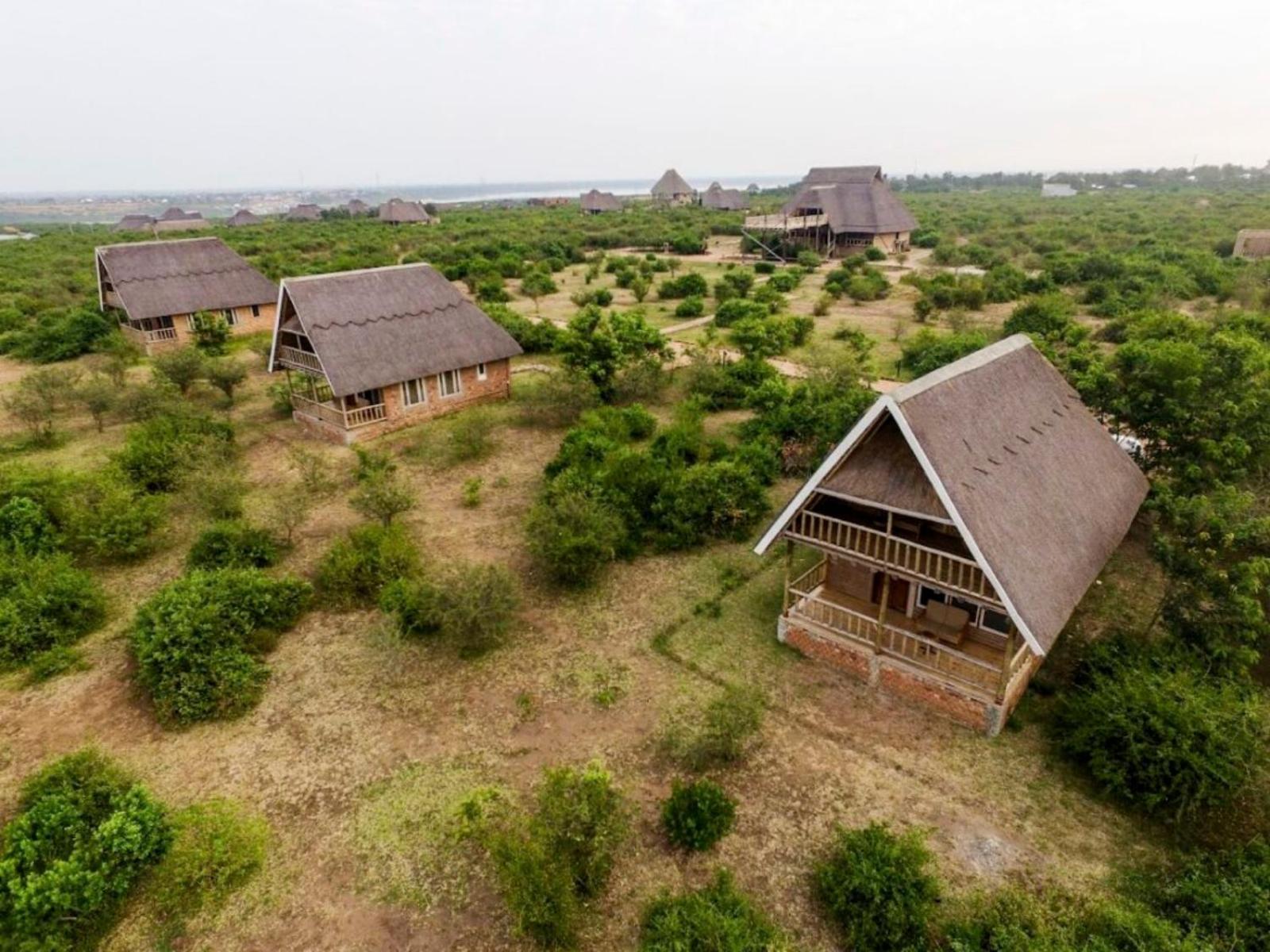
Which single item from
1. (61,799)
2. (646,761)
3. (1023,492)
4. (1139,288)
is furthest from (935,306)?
(61,799)

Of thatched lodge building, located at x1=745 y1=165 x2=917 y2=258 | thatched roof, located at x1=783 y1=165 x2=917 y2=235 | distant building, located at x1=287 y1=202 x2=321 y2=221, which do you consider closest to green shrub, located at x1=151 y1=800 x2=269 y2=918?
thatched lodge building, located at x1=745 y1=165 x2=917 y2=258

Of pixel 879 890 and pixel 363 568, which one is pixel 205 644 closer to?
pixel 363 568

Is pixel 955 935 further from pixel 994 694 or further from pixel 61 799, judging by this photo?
pixel 61 799

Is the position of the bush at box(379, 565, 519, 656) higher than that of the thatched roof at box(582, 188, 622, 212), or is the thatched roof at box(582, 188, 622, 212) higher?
the thatched roof at box(582, 188, 622, 212)

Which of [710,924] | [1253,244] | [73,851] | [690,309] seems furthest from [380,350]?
[1253,244]

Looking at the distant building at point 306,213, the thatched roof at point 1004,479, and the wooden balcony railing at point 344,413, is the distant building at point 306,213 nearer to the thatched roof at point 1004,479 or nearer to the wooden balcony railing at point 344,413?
the wooden balcony railing at point 344,413

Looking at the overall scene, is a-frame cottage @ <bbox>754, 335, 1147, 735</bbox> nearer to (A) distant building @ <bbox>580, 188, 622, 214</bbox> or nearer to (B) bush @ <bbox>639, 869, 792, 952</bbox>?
(B) bush @ <bbox>639, 869, 792, 952</bbox>
